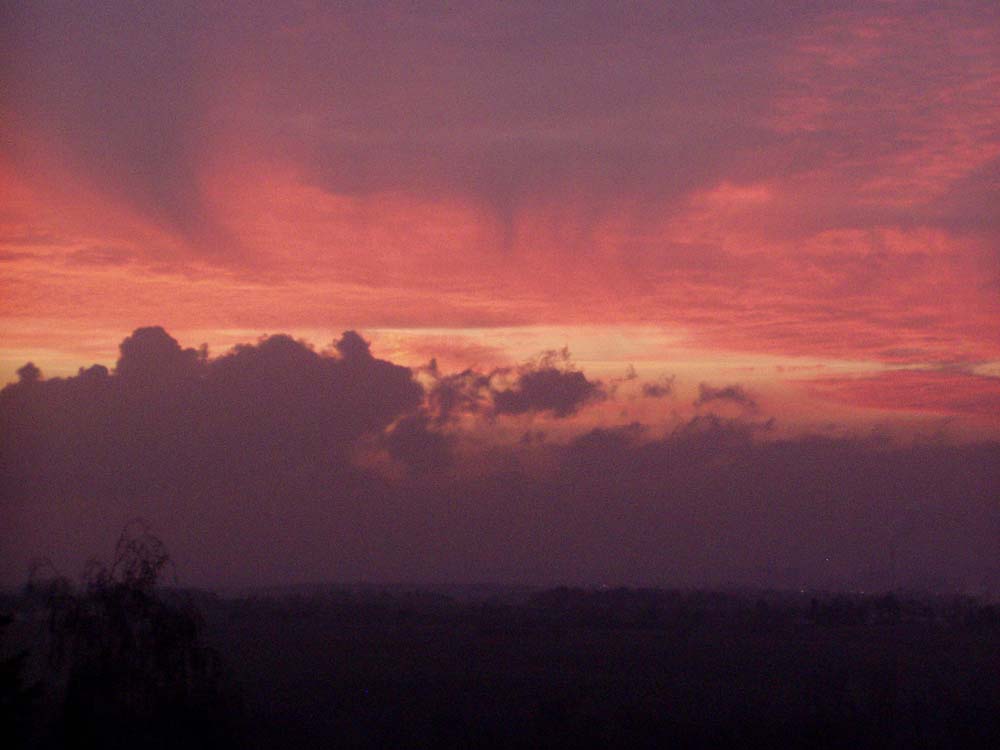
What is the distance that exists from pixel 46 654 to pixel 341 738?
1950 centimetres

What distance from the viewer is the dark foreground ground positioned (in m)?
46.7

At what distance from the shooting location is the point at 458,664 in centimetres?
7488

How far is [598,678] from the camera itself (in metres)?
67.5

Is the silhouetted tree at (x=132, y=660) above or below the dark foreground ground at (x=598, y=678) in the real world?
above

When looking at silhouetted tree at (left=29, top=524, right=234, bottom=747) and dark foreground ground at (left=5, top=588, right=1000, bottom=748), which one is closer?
silhouetted tree at (left=29, top=524, right=234, bottom=747)

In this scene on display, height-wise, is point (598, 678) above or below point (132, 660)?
below

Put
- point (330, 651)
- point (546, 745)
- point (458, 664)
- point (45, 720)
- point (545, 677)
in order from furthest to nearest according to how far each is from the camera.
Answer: point (330, 651) < point (458, 664) < point (545, 677) < point (546, 745) < point (45, 720)

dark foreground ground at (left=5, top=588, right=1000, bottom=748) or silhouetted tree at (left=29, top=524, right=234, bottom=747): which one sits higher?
silhouetted tree at (left=29, top=524, right=234, bottom=747)

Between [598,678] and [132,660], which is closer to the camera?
[132,660]

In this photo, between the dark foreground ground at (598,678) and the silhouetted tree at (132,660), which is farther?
the dark foreground ground at (598,678)

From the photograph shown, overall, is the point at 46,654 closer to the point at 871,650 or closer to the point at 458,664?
the point at 458,664

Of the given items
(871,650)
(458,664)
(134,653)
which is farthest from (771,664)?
(134,653)

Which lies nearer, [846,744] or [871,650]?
[846,744]

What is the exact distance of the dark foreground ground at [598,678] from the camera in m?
46.7
